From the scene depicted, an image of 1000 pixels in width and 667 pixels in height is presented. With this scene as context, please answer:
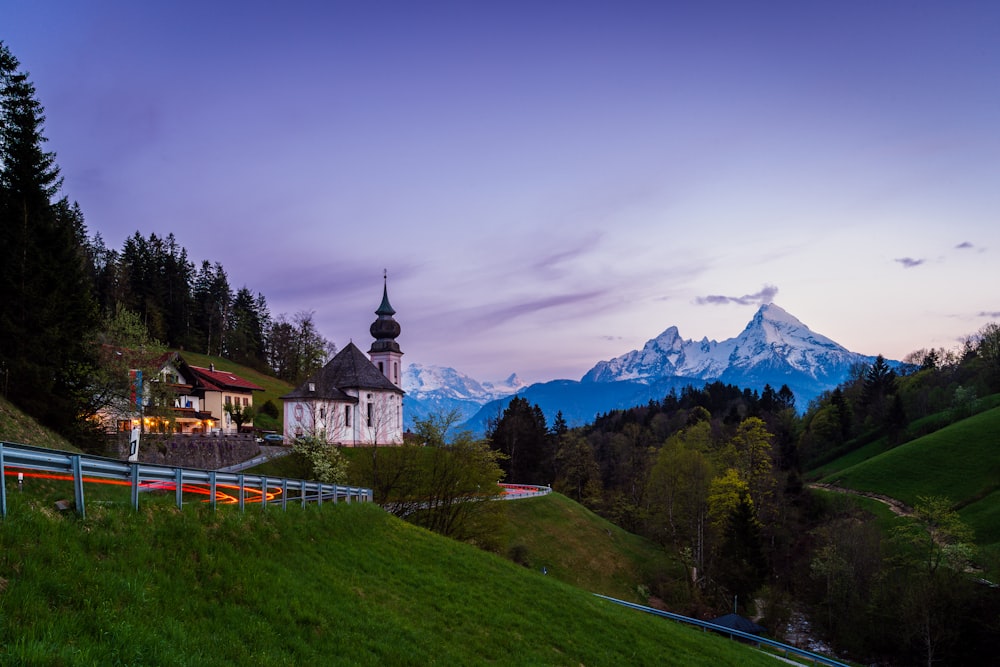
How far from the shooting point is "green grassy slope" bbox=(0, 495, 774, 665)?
727cm

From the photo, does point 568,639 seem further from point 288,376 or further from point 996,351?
point 996,351

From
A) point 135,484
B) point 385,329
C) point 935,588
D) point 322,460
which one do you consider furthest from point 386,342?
point 135,484

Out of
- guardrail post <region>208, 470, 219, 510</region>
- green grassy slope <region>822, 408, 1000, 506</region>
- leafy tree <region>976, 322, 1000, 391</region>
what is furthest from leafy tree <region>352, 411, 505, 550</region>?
leafy tree <region>976, 322, 1000, 391</region>

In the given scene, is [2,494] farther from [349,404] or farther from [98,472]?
[349,404]

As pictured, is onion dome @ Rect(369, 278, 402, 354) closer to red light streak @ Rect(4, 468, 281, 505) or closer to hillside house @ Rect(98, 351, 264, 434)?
hillside house @ Rect(98, 351, 264, 434)

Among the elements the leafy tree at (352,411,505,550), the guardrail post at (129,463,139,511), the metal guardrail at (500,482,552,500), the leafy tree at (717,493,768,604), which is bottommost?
the leafy tree at (717,493,768,604)

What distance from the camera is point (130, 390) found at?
48906mm

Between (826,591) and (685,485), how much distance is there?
664 inches

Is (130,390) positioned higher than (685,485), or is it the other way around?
(130,390)

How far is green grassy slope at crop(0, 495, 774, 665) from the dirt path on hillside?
68577 mm

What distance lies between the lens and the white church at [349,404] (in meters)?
72.8

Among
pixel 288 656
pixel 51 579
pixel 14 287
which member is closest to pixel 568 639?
pixel 288 656

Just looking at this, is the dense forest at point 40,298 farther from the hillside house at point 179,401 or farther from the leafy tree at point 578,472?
the leafy tree at point 578,472

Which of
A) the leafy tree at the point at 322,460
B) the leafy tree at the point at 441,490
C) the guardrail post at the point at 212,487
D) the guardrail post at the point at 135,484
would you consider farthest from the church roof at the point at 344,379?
the guardrail post at the point at 135,484
